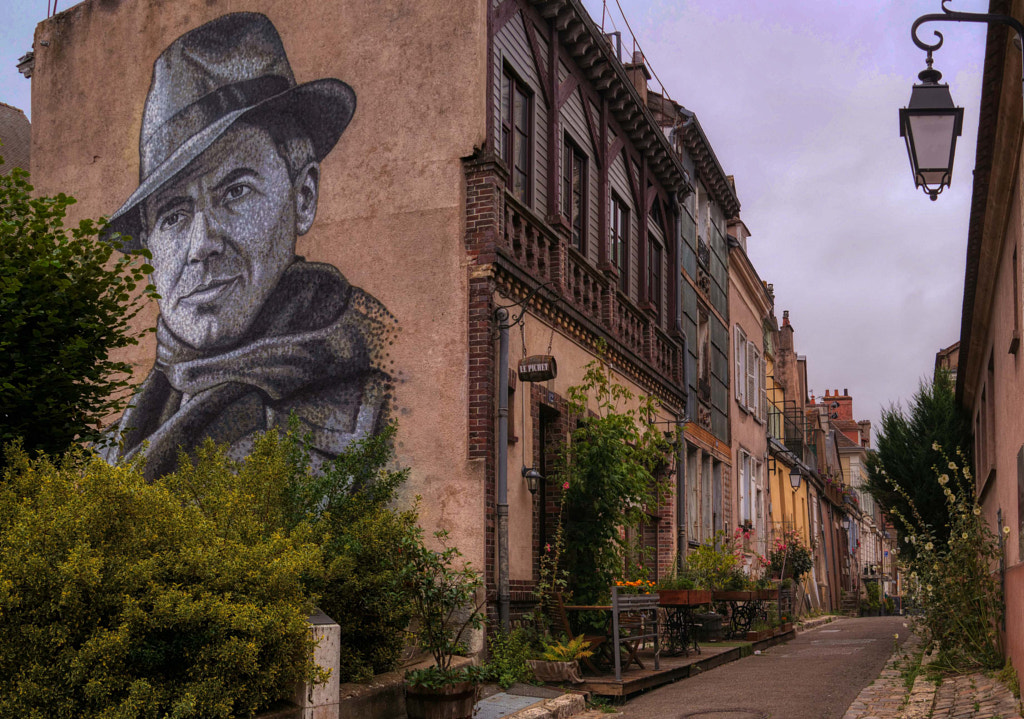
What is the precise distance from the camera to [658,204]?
18219 mm

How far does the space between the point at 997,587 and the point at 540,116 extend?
7.12 meters

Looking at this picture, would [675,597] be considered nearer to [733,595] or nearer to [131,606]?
[733,595]

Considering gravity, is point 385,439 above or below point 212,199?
below

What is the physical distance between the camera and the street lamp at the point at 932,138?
6418 mm

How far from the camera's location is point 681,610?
14.1 metres

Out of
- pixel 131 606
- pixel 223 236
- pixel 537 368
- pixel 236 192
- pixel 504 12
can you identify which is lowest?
pixel 131 606

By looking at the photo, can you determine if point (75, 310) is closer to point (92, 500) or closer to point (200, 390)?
point (92, 500)

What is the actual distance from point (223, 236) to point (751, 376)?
Answer: 1587 cm

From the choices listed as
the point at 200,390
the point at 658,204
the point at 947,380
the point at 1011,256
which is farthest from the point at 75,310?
the point at 947,380

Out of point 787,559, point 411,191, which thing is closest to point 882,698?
point 411,191

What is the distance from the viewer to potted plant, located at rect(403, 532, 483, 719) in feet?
27.8

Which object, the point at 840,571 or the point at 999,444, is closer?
the point at 999,444

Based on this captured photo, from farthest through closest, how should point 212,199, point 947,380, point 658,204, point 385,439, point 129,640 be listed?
point 947,380 → point 658,204 → point 212,199 → point 385,439 → point 129,640

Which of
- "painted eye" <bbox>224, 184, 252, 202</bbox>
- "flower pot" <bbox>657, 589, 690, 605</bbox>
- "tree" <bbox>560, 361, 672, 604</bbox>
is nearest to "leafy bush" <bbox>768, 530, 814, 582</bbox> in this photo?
"flower pot" <bbox>657, 589, 690, 605</bbox>
